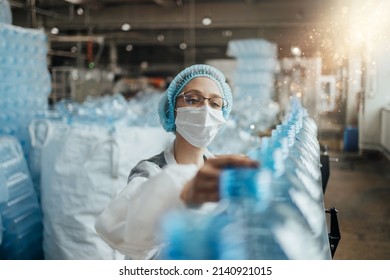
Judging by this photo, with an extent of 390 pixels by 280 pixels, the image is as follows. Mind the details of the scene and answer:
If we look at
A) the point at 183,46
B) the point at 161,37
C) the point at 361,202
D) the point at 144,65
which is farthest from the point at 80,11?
the point at 144,65

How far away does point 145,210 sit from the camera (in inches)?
29.7

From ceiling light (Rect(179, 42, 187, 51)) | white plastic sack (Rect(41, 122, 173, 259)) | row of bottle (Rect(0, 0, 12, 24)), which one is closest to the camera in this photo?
white plastic sack (Rect(41, 122, 173, 259))

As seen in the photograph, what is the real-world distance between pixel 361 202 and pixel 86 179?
1.29 metres

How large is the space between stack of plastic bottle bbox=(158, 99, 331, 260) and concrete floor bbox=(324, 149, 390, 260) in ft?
1.32

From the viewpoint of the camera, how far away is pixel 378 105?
1475 mm

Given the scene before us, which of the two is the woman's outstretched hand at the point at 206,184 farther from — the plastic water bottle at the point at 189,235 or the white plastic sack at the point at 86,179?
the white plastic sack at the point at 86,179

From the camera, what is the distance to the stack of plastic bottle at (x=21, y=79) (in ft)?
8.08

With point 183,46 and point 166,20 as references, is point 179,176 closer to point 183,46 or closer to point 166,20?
point 166,20

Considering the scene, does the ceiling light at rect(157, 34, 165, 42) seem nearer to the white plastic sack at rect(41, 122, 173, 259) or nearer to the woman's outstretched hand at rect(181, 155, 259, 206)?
the white plastic sack at rect(41, 122, 173, 259)

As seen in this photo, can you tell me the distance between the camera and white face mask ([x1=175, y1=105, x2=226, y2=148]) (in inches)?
43.5

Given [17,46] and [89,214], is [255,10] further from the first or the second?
[89,214]

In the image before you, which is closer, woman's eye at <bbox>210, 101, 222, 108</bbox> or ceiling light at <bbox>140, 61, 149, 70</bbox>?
woman's eye at <bbox>210, 101, 222, 108</bbox>

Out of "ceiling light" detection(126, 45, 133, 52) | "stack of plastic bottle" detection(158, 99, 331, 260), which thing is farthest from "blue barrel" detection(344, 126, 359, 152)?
"ceiling light" detection(126, 45, 133, 52)

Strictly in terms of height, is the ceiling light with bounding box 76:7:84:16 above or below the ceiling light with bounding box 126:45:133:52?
below
